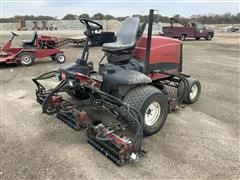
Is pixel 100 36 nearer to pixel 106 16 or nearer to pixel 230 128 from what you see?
pixel 230 128

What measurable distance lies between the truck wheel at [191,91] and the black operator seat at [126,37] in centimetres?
140

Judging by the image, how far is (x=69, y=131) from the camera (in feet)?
13.9

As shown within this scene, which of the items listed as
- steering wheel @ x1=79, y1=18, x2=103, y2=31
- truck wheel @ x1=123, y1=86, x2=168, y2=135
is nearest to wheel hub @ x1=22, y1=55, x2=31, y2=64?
steering wheel @ x1=79, y1=18, x2=103, y2=31

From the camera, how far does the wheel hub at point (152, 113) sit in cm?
409

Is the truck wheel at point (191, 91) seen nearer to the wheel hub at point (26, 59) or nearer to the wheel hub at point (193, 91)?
the wheel hub at point (193, 91)

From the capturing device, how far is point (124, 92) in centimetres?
408

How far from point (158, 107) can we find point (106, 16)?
167 feet

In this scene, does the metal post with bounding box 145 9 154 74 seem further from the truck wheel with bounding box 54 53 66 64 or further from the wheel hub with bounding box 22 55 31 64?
the truck wheel with bounding box 54 53 66 64

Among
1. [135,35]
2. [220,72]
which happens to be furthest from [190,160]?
[220,72]

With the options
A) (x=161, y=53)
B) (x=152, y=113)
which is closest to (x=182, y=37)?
(x=161, y=53)

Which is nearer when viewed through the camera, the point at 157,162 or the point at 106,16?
the point at 157,162

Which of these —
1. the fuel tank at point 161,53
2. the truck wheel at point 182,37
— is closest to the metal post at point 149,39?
the fuel tank at point 161,53

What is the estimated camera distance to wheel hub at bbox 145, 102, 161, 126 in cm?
409

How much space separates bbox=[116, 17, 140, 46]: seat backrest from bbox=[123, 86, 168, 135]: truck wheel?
932mm
